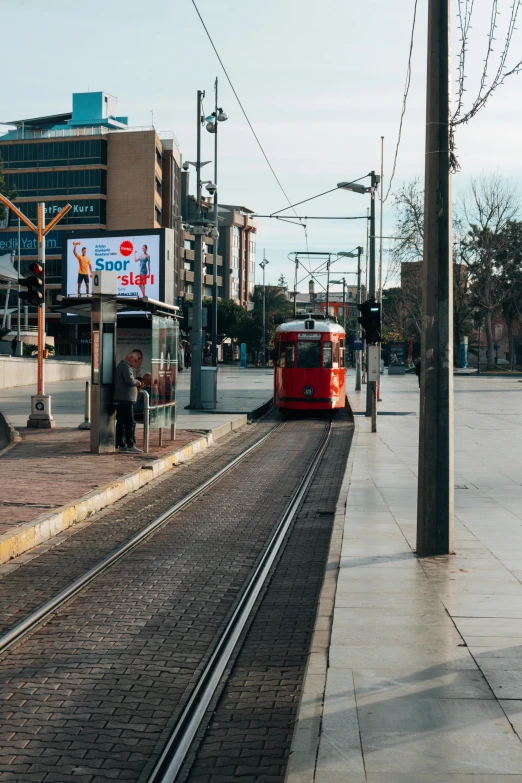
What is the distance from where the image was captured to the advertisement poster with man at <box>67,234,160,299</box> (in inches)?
1347

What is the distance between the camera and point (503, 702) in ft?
15.1

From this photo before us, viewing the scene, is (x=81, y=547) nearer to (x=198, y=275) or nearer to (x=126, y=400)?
(x=126, y=400)

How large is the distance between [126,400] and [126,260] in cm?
1887

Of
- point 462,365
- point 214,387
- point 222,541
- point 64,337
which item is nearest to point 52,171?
point 64,337

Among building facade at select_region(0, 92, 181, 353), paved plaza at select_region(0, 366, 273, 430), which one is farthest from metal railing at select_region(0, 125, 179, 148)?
paved plaza at select_region(0, 366, 273, 430)

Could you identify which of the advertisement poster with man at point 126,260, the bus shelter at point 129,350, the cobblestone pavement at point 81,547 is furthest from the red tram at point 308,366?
the cobblestone pavement at point 81,547

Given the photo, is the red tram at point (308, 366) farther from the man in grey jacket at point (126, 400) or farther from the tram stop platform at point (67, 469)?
the man in grey jacket at point (126, 400)

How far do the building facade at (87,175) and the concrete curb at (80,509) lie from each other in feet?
280

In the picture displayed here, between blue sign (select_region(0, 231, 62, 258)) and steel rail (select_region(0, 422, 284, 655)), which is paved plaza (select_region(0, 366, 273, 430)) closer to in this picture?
steel rail (select_region(0, 422, 284, 655))

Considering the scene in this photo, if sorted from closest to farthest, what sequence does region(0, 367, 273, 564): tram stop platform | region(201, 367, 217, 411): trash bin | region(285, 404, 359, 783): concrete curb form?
1. region(285, 404, 359, 783): concrete curb
2. region(0, 367, 273, 564): tram stop platform
3. region(201, 367, 217, 411): trash bin

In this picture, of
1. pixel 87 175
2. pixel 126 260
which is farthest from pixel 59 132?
pixel 126 260

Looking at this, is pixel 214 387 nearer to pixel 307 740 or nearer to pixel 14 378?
pixel 14 378

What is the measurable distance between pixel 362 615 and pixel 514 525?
4011 millimetres

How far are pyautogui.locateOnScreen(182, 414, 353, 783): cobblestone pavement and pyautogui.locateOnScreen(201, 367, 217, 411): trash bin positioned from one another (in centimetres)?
1963
